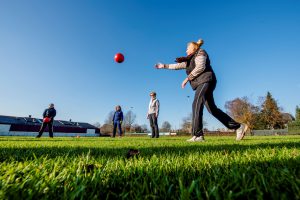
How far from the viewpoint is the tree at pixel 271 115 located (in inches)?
2766

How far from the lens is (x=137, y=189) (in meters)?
1.15

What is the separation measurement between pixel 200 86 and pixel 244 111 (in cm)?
7083

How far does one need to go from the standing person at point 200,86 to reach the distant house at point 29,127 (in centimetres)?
7109

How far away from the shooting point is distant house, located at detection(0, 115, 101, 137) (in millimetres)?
65312

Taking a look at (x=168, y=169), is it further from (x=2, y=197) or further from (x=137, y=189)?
(x=2, y=197)

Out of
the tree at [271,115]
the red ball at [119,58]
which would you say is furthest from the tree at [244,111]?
the red ball at [119,58]

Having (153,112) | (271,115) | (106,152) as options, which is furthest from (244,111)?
(106,152)

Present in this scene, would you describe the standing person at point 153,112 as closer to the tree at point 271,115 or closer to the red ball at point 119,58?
Answer: the red ball at point 119,58

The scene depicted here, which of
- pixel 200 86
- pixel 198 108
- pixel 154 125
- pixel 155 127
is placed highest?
pixel 200 86

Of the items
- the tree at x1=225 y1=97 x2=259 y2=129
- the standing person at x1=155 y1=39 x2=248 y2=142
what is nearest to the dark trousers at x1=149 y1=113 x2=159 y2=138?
the standing person at x1=155 y1=39 x2=248 y2=142

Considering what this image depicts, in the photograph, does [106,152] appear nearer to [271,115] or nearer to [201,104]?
[201,104]

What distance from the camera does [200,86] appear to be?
5.38 metres

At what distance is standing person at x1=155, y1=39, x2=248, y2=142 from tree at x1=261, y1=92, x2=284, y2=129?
7323 cm

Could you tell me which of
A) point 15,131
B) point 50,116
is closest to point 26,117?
point 15,131
